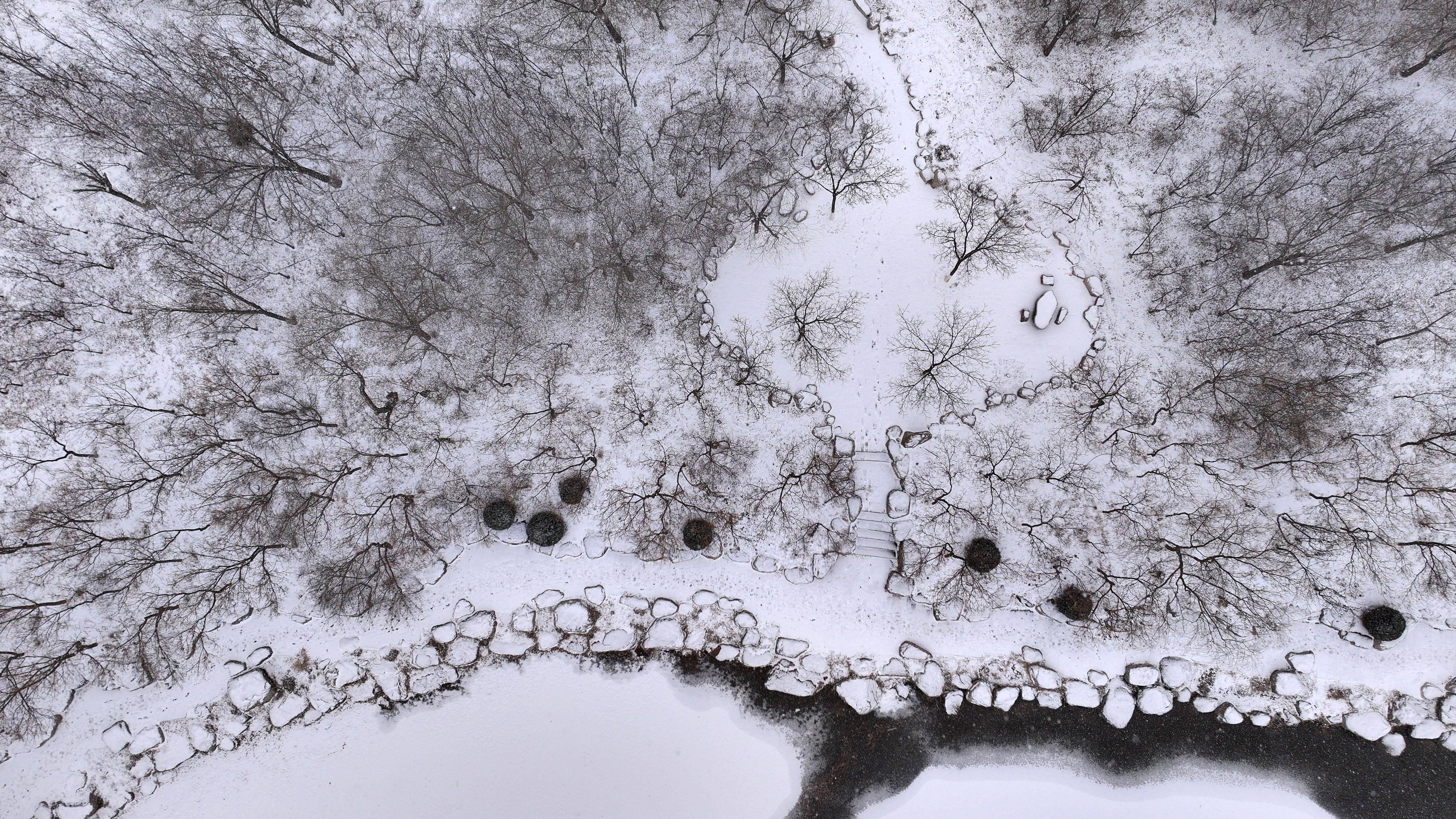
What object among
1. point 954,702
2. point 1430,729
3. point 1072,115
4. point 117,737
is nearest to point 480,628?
point 117,737

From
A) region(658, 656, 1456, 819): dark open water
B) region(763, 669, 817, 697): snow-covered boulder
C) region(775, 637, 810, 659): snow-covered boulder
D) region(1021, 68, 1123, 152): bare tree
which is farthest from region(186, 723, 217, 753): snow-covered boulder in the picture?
region(1021, 68, 1123, 152): bare tree

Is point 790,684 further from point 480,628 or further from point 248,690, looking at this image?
point 248,690

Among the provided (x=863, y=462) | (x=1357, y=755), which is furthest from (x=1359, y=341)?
(x=863, y=462)

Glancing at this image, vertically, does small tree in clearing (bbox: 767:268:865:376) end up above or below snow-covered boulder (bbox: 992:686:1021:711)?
above

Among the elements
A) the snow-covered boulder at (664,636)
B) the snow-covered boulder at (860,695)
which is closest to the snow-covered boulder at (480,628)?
the snow-covered boulder at (664,636)

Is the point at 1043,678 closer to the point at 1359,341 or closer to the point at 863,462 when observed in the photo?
the point at 863,462

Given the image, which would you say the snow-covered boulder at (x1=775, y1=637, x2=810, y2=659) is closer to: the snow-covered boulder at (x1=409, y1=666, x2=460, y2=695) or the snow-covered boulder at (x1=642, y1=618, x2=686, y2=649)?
the snow-covered boulder at (x1=642, y1=618, x2=686, y2=649)

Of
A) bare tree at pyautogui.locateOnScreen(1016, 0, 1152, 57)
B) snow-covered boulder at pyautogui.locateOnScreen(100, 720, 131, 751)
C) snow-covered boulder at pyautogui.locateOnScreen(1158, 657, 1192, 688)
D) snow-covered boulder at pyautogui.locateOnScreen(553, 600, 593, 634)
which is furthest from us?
bare tree at pyautogui.locateOnScreen(1016, 0, 1152, 57)
